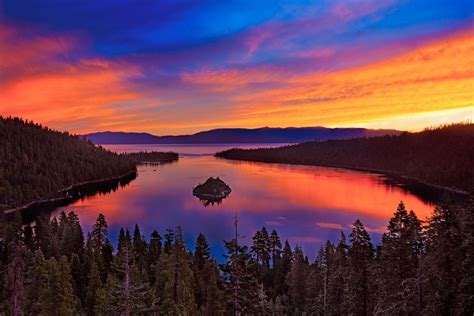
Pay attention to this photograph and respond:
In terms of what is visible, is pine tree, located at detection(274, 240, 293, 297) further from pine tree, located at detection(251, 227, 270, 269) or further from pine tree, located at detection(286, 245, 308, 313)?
pine tree, located at detection(286, 245, 308, 313)

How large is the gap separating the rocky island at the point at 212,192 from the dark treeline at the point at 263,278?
239 ft

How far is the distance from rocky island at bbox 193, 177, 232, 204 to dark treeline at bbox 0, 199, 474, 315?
7273 cm

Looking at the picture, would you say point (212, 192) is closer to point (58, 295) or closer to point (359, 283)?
point (58, 295)

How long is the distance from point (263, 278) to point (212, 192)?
89894mm

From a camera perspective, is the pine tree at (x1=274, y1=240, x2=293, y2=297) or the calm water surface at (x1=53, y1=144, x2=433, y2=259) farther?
the calm water surface at (x1=53, y1=144, x2=433, y2=259)

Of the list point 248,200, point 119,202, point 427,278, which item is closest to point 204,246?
point 427,278

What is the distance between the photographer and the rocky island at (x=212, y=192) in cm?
14462

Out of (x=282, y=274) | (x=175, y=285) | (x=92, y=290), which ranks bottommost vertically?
(x=282, y=274)

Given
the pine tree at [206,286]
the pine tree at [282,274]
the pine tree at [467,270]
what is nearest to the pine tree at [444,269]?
the pine tree at [467,270]

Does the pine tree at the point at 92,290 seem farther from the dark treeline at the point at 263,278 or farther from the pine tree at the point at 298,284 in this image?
the pine tree at the point at 298,284

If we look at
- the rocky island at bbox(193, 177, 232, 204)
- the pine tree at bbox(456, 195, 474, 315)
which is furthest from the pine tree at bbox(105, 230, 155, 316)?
the rocky island at bbox(193, 177, 232, 204)

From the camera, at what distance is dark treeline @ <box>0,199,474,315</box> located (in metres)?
17.0

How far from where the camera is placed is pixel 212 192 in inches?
5861

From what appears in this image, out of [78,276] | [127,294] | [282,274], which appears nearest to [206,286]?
[282,274]
